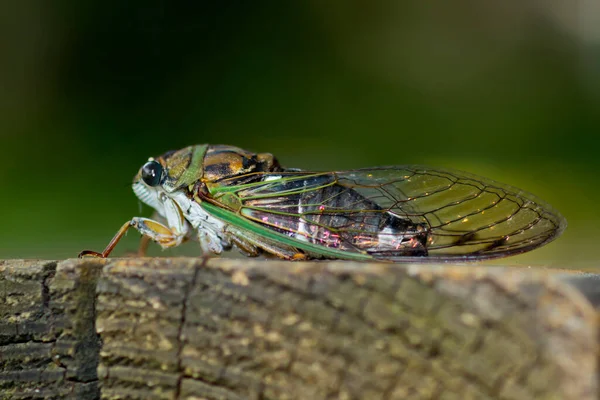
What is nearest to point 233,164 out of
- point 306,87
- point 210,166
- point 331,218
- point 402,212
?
point 210,166

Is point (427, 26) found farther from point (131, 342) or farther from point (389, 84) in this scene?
point (131, 342)

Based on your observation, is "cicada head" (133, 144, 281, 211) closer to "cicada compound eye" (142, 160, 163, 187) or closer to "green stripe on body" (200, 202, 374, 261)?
"cicada compound eye" (142, 160, 163, 187)

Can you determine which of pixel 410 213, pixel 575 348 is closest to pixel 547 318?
pixel 575 348

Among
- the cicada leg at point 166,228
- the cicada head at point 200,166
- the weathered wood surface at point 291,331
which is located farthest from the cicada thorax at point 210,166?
the weathered wood surface at point 291,331

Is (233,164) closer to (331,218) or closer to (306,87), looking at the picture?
(331,218)

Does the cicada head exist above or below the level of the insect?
above

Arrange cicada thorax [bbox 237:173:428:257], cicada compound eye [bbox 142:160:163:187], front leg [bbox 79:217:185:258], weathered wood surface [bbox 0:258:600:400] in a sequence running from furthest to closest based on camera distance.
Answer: cicada compound eye [bbox 142:160:163:187], front leg [bbox 79:217:185:258], cicada thorax [bbox 237:173:428:257], weathered wood surface [bbox 0:258:600:400]

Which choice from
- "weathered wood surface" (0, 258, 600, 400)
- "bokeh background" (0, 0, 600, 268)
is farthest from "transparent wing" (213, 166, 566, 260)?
"bokeh background" (0, 0, 600, 268)
